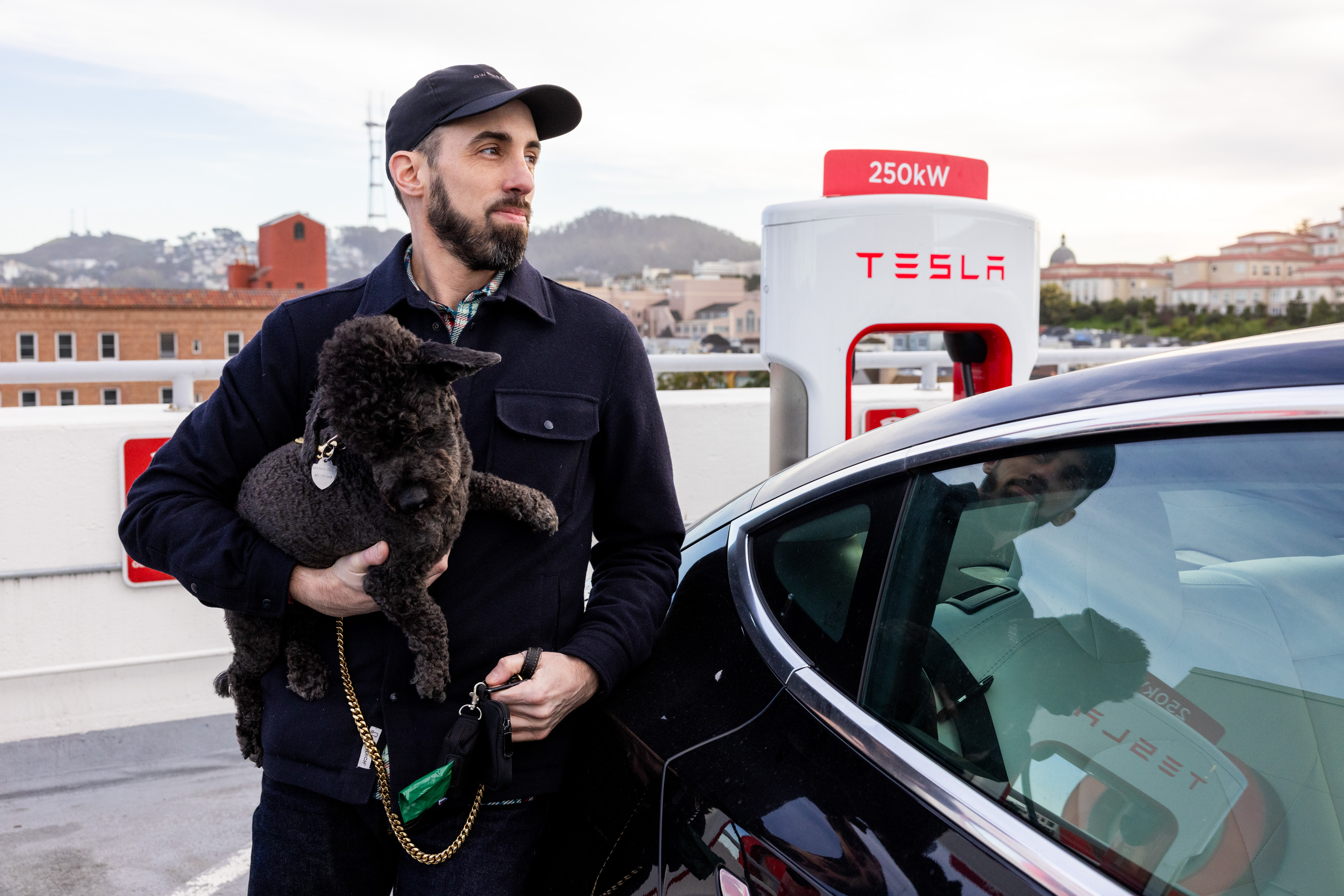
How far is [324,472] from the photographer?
1.82m

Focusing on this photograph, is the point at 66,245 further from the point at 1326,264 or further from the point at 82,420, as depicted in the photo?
the point at 82,420

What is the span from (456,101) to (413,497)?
0.90 m

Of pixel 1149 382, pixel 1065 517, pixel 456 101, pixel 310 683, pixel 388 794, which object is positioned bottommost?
pixel 388 794

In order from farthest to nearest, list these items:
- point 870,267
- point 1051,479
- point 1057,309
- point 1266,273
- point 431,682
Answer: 1. point 1266,273
2. point 1057,309
3. point 870,267
4. point 431,682
5. point 1051,479

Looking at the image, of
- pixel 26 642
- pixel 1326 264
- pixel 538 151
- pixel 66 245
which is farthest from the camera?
pixel 66 245

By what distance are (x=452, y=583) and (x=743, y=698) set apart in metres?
0.62

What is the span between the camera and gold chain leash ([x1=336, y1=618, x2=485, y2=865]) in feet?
6.50

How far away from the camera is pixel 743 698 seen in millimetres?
1770

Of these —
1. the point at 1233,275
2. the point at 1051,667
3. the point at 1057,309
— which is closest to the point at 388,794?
the point at 1051,667

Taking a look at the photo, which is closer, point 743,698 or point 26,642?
point 743,698

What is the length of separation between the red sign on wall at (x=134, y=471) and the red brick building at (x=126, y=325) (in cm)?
8351

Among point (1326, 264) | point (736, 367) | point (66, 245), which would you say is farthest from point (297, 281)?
point (736, 367)

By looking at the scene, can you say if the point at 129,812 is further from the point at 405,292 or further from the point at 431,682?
the point at 405,292

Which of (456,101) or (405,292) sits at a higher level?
(456,101)
